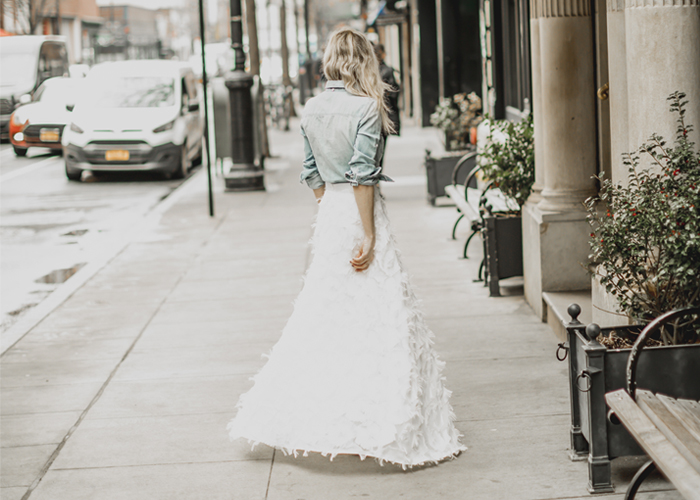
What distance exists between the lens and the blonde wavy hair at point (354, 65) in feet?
13.7

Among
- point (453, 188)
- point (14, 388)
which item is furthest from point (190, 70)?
point (14, 388)

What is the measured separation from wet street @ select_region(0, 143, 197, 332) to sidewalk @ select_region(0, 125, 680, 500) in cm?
60

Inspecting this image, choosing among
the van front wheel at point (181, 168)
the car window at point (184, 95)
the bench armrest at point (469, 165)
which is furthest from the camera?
the car window at point (184, 95)

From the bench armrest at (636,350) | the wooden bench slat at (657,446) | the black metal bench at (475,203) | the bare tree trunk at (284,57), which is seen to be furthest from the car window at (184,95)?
the wooden bench slat at (657,446)

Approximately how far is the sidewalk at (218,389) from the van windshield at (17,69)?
3982mm

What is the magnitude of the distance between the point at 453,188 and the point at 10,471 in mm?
6309

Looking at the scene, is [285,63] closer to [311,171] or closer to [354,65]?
[311,171]

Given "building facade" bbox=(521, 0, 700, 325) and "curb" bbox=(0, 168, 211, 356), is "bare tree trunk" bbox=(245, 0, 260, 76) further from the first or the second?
"building facade" bbox=(521, 0, 700, 325)

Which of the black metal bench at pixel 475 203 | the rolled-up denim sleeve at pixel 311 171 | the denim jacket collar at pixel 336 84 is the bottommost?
the black metal bench at pixel 475 203

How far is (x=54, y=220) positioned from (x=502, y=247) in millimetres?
8015

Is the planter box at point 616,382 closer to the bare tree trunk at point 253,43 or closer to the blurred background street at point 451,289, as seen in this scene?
the blurred background street at point 451,289

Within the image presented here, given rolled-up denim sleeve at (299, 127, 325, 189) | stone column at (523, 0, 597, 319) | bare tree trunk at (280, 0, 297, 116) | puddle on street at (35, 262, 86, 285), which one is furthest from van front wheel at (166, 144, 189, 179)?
rolled-up denim sleeve at (299, 127, 325, 189)

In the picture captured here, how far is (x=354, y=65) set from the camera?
4.16 meters

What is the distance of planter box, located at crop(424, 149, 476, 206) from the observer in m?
12.1
